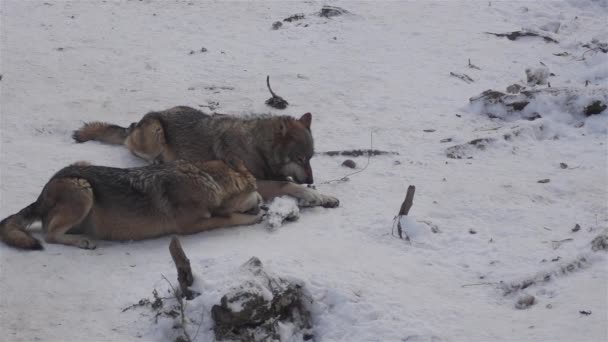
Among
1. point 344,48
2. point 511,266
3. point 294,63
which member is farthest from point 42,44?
point 511,266

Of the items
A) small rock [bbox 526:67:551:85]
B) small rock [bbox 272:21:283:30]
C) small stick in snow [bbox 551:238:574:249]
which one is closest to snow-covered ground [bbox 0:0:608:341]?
small stick in snow [bbox 551:238:574:249]

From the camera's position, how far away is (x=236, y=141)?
8766mm

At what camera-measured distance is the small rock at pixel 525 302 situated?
5742mm

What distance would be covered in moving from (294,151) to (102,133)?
3026 mm

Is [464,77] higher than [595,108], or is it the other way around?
[595,108]

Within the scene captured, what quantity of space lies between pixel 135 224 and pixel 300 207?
193cm

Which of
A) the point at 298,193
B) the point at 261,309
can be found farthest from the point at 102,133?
the point at 261,309

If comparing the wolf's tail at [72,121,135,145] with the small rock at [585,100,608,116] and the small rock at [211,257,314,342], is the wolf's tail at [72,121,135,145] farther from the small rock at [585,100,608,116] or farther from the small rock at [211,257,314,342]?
the small rock at [585,100,608,116]

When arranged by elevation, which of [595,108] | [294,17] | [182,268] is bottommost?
[294,17]

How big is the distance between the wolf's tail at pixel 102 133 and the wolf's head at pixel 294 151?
249cm

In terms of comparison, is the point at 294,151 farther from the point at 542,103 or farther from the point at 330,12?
the point at 330,12

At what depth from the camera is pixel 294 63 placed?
1305 centimetres

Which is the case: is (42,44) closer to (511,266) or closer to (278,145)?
(278,145)

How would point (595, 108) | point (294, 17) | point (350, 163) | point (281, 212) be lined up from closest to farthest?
point (281, 212)
point (350, 163)
point (595, 108)
point (294, 17)
